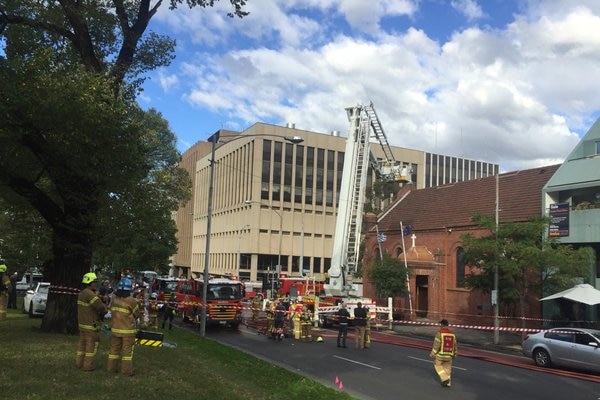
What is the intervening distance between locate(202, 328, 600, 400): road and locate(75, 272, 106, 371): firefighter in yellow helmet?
5011 mm

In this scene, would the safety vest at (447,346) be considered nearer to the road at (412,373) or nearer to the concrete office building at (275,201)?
the road at (412,373)

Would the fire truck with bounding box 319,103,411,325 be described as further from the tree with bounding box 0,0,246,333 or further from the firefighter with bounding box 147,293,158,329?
the tree with bounding box 0,0,246,333

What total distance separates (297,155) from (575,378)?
60826mm

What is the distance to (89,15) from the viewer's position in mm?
15391

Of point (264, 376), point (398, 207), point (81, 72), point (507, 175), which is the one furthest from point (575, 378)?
point (398, 207)

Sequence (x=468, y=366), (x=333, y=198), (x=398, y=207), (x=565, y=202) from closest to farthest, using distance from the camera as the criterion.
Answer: (x=468, y=366), (x=565, y=202), (x=398, y=207), (x=333, y=198)

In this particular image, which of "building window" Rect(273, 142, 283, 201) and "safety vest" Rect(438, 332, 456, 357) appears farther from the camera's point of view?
"building window" Rect(273, 142, 283, 201)

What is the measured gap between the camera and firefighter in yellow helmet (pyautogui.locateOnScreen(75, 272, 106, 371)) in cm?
952

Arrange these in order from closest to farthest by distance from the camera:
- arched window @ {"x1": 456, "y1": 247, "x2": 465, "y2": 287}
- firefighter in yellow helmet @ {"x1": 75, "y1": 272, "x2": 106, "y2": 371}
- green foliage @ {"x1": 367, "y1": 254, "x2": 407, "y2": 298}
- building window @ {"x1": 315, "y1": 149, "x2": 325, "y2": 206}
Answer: firefighter in yellow helmet @ {"x1": 75, "y1": 272, "x2": 106, "y2": 371} → green foliage @ {"x1": 367, "y1": 254, "x2": 407, "y2": 298} → arched window @ {"x1": 456, "y1": 247, "x2": 465, "y2": 287} → building window @ {"x1": 315, "y1": 149, "x2": 325, "y2": 206}

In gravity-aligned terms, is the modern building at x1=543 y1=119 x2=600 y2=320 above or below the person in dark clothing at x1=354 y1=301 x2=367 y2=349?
above

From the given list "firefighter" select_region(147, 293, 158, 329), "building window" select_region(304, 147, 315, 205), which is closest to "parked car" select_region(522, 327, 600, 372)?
"firefighter" select_region(147, 293, 158, 329)

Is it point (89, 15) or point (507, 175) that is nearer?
point (89, 15)

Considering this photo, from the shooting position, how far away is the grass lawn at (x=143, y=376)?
809 centimetres

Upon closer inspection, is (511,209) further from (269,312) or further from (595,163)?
(269,312)
